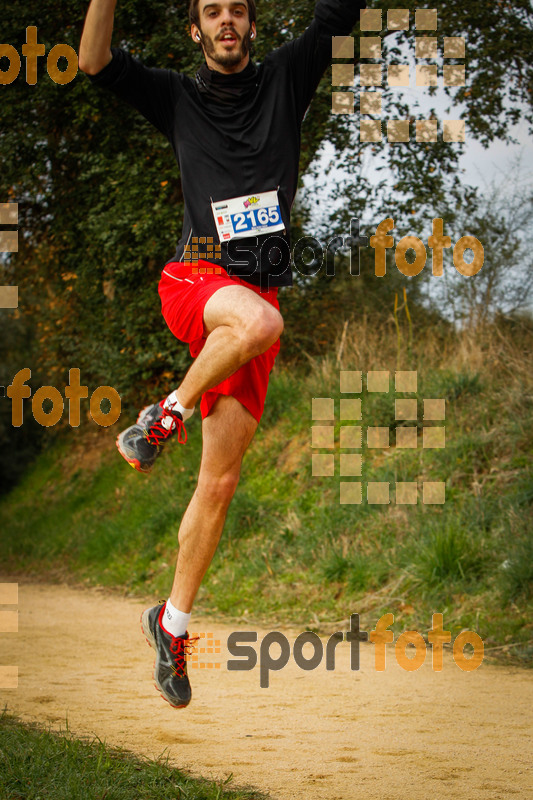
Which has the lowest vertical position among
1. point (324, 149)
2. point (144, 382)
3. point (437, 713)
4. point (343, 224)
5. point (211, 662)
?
point (211, 662)

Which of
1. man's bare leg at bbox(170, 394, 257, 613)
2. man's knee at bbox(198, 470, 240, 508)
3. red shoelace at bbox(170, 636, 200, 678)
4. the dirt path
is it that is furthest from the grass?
man's knee at bbox(198, 470, 240, 508)

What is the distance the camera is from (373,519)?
25.3 ft

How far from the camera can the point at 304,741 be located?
3.85 meters

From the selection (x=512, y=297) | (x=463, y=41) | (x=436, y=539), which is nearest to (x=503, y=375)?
(x=512, y=297)

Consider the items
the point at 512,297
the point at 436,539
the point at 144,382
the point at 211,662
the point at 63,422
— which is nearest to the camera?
the point at 211,662

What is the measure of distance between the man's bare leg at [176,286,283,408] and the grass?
55.6 inches

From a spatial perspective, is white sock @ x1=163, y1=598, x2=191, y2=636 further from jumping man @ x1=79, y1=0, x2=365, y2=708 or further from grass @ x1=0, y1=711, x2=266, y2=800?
grass @ x1=0, y1=711, x2=266, y2=800

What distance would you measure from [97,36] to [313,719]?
3.24 meters

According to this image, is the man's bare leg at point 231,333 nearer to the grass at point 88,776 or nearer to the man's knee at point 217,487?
the man's knee at point 217,487

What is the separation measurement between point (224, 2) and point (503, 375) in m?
5.86

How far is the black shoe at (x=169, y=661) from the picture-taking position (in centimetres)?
325

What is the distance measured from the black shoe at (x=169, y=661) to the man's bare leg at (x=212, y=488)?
13 centimetres

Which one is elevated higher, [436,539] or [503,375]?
[503,375]

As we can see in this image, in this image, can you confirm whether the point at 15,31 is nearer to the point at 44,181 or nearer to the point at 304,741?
the point at 44,181
